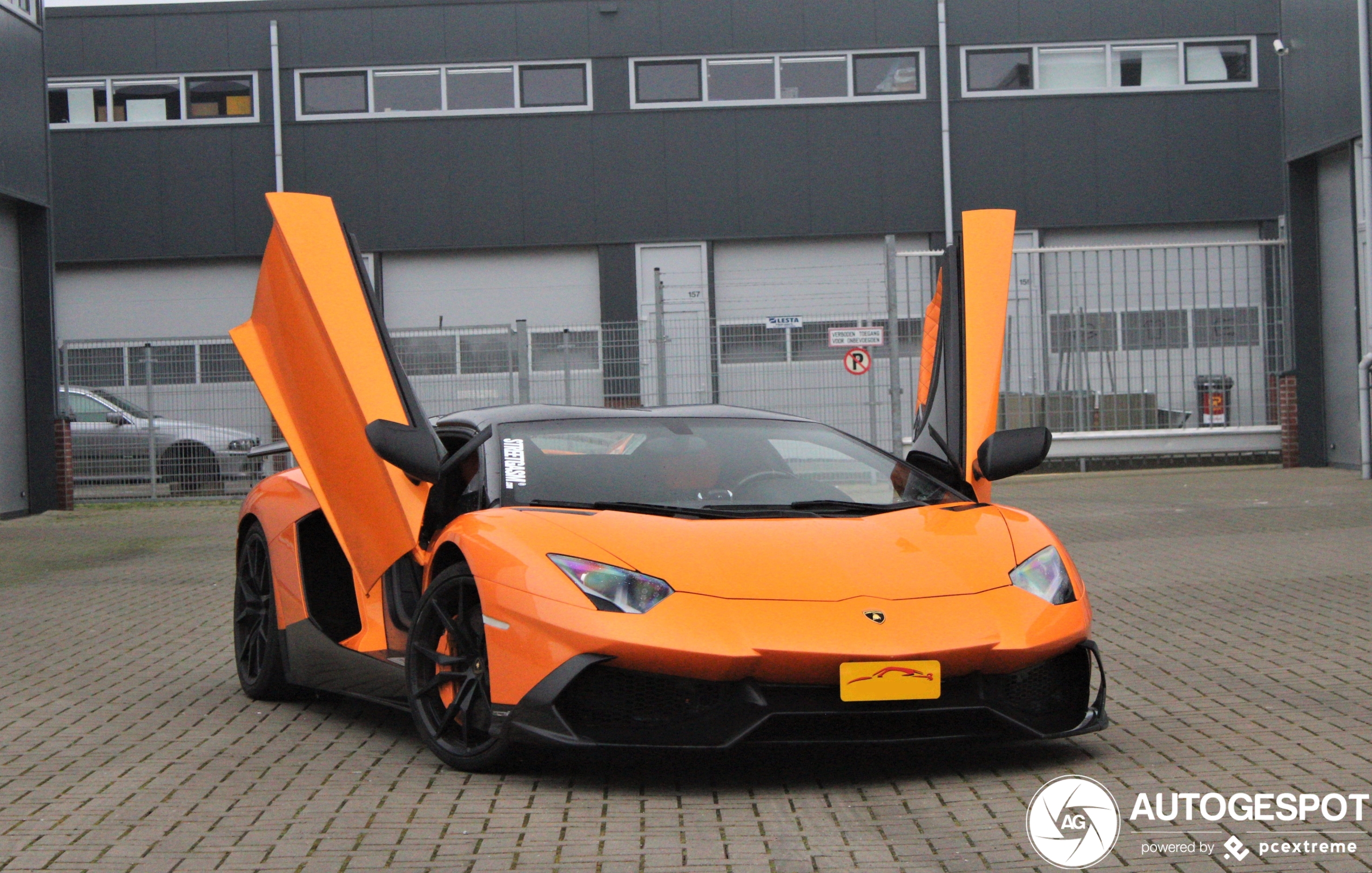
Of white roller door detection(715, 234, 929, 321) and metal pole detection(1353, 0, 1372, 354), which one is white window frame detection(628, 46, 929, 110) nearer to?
white roller door detection(715, 234, 929, 321)

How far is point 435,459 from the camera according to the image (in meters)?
5.29

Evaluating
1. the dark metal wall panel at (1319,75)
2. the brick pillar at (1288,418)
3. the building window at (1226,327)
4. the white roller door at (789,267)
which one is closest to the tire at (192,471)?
the white roller door at (789,267)

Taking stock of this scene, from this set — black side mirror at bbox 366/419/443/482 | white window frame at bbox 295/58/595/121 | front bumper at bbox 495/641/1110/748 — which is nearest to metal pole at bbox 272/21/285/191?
white window frame at bbox 295/58/595/121

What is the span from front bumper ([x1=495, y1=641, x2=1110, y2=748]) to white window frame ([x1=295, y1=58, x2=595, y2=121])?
76.3ft

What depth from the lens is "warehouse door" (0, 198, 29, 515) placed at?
17.8m

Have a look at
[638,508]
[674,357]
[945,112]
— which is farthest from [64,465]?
[638,508]

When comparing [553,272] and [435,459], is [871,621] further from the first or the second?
[553,272]

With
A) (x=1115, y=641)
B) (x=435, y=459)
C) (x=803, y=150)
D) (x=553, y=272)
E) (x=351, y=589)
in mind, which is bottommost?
(x=1115, y=641)

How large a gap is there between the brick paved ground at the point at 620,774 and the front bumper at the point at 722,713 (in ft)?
0.59

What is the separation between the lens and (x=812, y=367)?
18.4 m

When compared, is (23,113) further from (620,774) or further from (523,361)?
(620,774)

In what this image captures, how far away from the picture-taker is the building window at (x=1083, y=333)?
65.9 feet

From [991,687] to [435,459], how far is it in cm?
200

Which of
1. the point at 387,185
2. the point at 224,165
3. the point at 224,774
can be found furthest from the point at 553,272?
the point at 224,774
